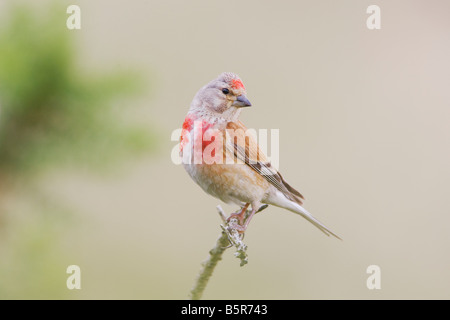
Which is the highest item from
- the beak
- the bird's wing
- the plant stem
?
the beak

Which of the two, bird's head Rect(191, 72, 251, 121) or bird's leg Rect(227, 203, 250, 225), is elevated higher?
bird's head Rect(191, 72, 251, 121)

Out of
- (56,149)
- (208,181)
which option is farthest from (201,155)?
(56,149)

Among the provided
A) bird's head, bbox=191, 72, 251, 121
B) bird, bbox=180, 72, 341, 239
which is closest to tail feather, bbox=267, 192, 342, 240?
bird, bbox=180, 72, 341, 239

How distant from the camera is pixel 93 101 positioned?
70 centimetres

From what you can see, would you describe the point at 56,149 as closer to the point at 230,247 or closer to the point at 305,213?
the point at 230,247

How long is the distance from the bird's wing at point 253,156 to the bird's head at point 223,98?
35 millimetres

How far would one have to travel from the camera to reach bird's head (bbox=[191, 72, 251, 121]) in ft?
3.45

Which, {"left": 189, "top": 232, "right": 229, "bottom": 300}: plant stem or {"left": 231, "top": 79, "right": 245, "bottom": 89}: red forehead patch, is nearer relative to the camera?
{"left": 189, "top": 232, "right": 229, "bottom": 300}: plant stem

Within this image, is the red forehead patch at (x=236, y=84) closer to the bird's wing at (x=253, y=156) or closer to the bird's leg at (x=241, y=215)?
the bird's wing at (x=253, y=156)

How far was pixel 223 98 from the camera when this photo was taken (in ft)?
3.51

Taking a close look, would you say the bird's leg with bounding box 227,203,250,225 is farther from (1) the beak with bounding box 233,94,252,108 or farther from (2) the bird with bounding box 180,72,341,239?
(1) the beak with bounding box 233,94,252,108

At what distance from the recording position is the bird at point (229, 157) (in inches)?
42.1

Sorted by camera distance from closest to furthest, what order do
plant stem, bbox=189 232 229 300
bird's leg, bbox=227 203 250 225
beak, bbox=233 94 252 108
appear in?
plant stem, bbox=189 232 229 300 → beak, bbox=233 94 252 108 → bird's leg, bbox=227 203 250 225

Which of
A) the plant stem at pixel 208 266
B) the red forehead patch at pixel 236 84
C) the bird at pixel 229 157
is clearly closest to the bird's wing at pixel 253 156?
the bird at pixel 229 157
